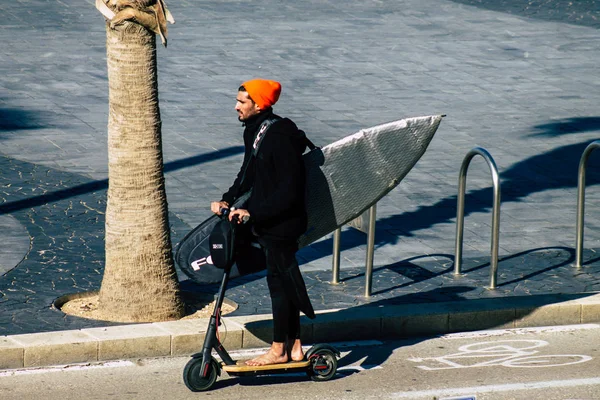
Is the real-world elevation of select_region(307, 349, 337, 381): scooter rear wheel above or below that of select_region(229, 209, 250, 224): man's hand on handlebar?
below

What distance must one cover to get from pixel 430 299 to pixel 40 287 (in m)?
3.06

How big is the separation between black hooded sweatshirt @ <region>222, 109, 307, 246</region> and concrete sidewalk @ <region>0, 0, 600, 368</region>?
1242 millimetres

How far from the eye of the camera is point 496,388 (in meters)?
7.52

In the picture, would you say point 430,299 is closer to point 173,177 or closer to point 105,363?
point 105,363

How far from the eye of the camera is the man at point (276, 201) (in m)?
7.24

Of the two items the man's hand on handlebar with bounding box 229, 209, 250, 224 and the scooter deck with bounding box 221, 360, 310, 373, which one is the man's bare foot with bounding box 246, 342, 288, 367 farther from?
the man's hand on handlebar with bounding box 229, 209, 250, 224

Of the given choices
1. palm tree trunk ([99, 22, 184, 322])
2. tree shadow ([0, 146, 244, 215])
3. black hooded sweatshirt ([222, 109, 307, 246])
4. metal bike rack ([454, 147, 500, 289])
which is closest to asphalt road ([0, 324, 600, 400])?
palm tree trunk ([99, 22, 184, 322])

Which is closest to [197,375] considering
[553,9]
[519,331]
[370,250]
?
[370,250]

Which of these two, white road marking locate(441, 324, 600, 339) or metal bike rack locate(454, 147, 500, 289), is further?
metal bike rack locate(454, 147, 500, 289)

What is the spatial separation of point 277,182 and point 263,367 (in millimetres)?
1144

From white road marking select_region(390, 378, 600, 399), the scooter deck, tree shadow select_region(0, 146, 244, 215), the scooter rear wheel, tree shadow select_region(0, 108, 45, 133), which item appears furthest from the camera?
tree shadow select_region(0, 108, 45, 133)

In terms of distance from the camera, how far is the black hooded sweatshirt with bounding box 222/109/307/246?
285 inches

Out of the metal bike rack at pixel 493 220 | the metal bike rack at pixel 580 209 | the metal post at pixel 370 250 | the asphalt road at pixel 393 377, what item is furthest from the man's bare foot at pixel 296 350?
the metal bike rack at pixel 580 209

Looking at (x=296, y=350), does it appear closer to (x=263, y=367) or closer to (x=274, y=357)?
(x=274, y=357)
